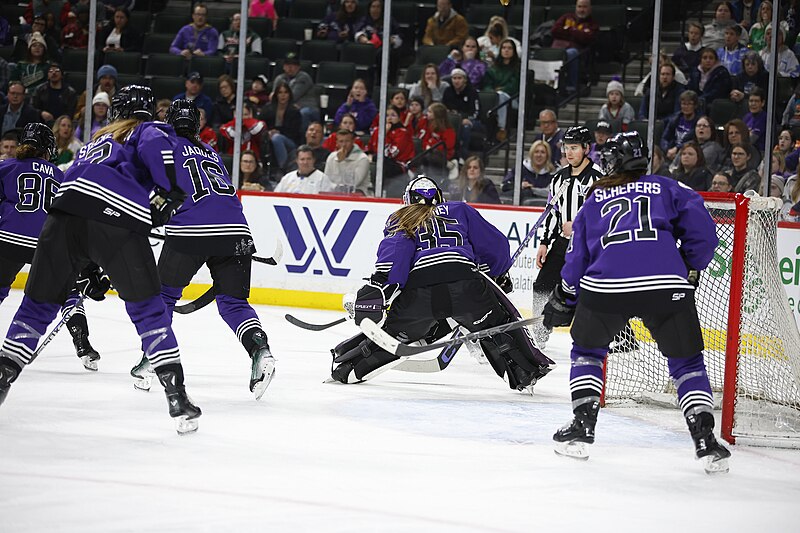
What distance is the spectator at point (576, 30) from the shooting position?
7832 mm

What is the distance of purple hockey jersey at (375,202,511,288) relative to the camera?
449cm

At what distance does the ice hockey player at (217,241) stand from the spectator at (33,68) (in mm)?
5091

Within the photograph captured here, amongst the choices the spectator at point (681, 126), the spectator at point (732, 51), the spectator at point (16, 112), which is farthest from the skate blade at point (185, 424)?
the spectator at point (16, 112)

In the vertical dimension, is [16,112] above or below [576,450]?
above

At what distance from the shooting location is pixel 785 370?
4172 millimetres

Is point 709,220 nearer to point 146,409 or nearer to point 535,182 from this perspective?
point 146,409

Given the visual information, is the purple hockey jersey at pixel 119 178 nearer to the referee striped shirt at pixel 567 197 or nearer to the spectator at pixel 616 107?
the referee striped shirt at pixel 567 197

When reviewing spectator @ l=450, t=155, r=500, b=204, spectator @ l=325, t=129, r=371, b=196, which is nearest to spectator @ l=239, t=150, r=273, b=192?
spectator @ l=325, t=129, r=371, b=196

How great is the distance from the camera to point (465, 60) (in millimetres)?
8078

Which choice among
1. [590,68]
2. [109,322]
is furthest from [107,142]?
[590,68]

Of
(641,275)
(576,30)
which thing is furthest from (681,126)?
(641,275)

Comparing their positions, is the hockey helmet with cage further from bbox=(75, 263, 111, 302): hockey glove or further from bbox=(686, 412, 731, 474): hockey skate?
bbox=(686, 412, 731, 474): hockey skate

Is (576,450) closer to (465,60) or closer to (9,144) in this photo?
(465,60)

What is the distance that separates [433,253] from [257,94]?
4198 mm
